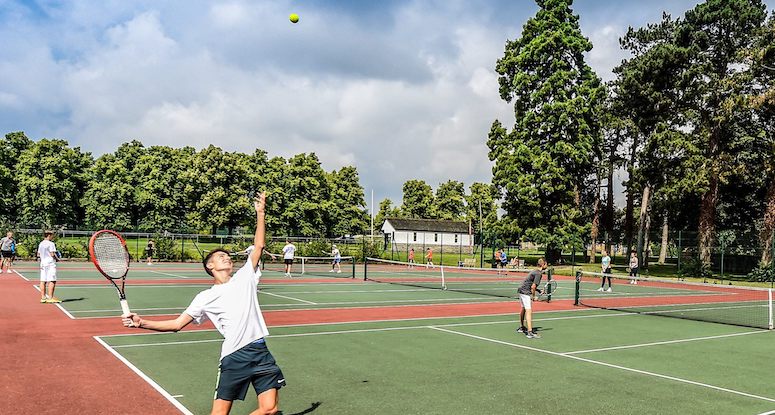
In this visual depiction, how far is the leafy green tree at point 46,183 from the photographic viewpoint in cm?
6638

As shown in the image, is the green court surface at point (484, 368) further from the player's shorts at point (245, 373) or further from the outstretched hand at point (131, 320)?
the outstretched hand at point (131, 320)

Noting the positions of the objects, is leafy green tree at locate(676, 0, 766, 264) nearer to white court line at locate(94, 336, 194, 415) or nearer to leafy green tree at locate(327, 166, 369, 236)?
white court line at locate(94, 336, 194, 415)

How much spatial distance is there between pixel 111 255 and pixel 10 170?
2917 inches

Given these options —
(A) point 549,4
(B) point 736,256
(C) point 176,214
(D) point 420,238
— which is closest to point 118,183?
(C) point 176,214

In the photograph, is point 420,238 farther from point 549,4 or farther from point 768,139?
point 768,139

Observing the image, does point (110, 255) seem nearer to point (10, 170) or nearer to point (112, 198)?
point (112, 198)

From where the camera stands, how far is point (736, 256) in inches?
1757

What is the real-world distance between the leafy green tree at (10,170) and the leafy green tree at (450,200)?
199 feet

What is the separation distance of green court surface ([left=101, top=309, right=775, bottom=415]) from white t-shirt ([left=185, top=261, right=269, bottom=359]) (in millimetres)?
2607

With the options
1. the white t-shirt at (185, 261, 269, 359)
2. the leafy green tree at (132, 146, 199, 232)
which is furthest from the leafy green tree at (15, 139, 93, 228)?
the white t-shirt at (185, 261, 269, 359)

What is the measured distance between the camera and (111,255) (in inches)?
219

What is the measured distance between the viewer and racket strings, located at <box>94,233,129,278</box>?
5.30m

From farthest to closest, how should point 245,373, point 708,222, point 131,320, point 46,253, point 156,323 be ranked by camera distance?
point 708,222
point 46,253
point 245,373
point 156,323
point 131,320

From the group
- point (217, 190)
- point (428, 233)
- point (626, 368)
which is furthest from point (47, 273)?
point (428, 233)
